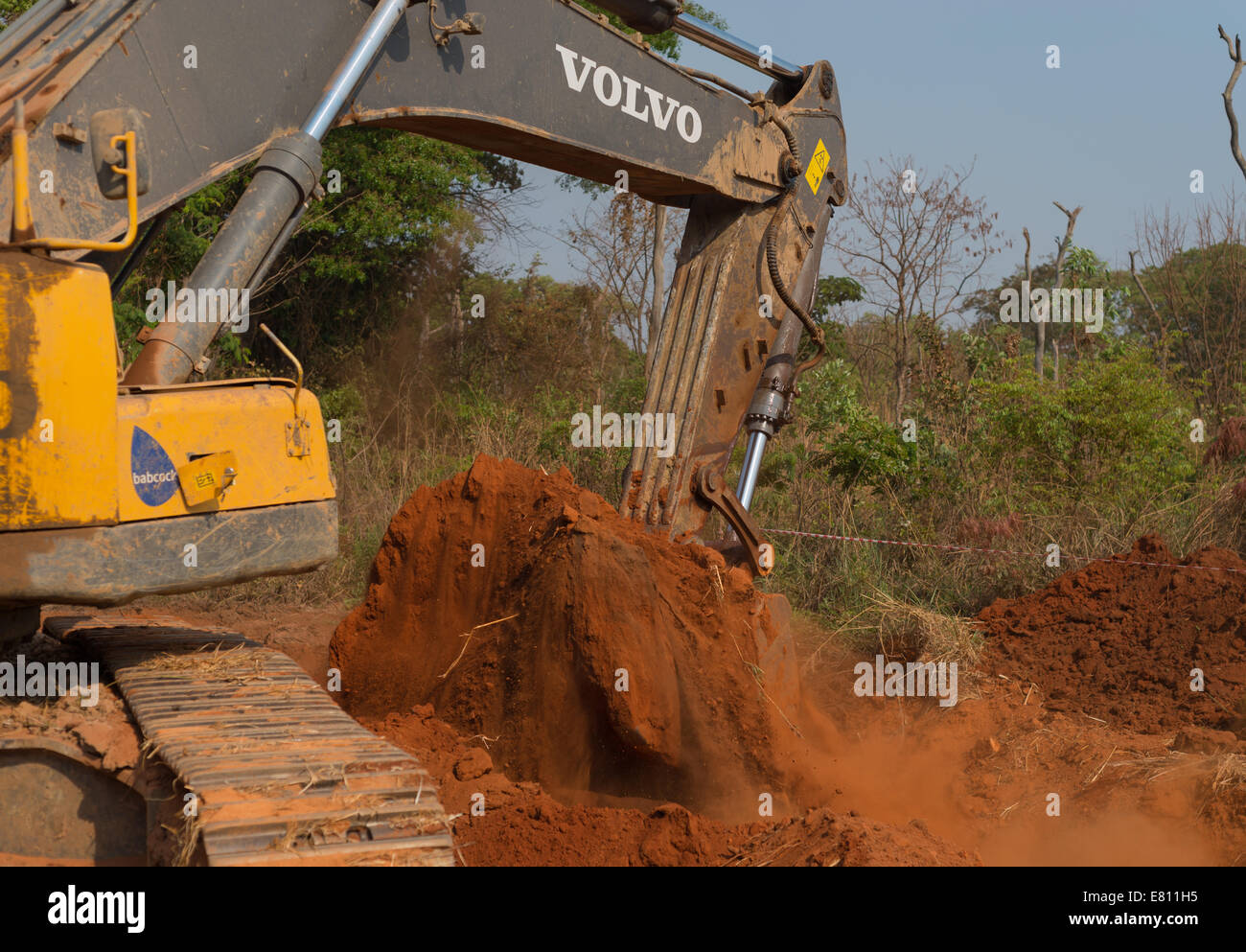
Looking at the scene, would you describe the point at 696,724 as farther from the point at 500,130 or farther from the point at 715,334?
the point at 500,130

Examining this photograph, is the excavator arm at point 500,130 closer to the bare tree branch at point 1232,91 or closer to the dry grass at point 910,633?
the dry grass at point 910,633

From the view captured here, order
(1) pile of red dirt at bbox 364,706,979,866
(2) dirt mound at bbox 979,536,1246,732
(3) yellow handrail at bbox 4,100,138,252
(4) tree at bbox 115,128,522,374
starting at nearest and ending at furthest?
(3) yellow handrail at bbox 4,100,138,252 → (1) pile of red dirt at bbox 364,706,979,866 → (2) dirt mound at bbox 979,536,1246,732 → (4) tree at bbox 115,128,522,374

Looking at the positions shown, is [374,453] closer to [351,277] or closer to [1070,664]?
[351,277]

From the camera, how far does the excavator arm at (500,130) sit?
134 inches

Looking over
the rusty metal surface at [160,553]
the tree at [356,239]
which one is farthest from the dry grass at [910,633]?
the tree at [356,239]

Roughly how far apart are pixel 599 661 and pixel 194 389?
192cm

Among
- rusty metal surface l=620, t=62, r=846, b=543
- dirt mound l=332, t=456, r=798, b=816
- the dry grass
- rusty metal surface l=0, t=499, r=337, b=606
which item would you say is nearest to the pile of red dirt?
dirt mound l=332, t=456, r=798, b=816

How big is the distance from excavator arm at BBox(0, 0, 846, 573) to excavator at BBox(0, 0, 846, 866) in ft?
0.04

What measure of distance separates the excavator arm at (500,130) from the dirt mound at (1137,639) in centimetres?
216

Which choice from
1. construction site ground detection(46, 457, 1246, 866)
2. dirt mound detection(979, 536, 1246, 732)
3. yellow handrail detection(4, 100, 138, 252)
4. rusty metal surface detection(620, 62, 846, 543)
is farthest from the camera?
dirt mound detection(979, 536, 1246, 732)

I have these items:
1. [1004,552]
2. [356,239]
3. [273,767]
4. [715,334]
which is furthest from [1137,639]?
[356,239]

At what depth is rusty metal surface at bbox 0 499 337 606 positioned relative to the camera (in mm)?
3180

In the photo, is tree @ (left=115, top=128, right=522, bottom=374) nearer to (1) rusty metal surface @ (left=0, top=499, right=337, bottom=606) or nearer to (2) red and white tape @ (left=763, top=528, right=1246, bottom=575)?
(2) red and white tape @ (left=763, top=528, right=1246, bottom=575)

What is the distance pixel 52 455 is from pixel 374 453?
9.21 meters
